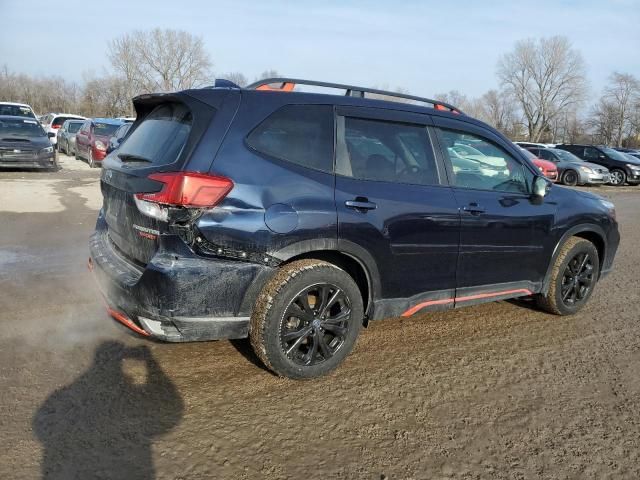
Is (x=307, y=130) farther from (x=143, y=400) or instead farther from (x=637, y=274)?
(x=637, y=274)

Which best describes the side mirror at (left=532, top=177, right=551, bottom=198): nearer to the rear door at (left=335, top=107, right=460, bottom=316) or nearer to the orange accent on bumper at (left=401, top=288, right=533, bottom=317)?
the orange accent on bumper at (left=401, top=288, right=533, bottom=317)

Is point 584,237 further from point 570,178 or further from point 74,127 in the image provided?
point 74,127

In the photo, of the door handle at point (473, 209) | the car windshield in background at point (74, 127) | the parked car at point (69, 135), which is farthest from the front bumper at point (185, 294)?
the car windshield in background at point (74, 127)

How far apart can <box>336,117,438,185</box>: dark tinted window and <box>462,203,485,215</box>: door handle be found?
0.31 m

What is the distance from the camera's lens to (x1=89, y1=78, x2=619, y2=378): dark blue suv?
9.94 ft

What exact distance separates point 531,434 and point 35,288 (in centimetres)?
444

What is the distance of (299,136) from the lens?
11.2 feet

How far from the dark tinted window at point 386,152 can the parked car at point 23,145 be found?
14260 mm

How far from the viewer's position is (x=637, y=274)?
6.59 metres

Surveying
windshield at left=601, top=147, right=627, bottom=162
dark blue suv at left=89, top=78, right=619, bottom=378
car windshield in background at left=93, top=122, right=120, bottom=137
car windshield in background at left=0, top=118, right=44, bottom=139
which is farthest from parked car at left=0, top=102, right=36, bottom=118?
windshield at left=601, top=147, right=627, bottom=162

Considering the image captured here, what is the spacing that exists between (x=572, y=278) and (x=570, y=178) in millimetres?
19058

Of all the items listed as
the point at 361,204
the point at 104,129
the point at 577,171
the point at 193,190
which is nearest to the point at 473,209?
the point at 361,204

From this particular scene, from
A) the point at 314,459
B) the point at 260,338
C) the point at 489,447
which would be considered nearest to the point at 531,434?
the point at 489,447

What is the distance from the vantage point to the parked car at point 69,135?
897 inches
